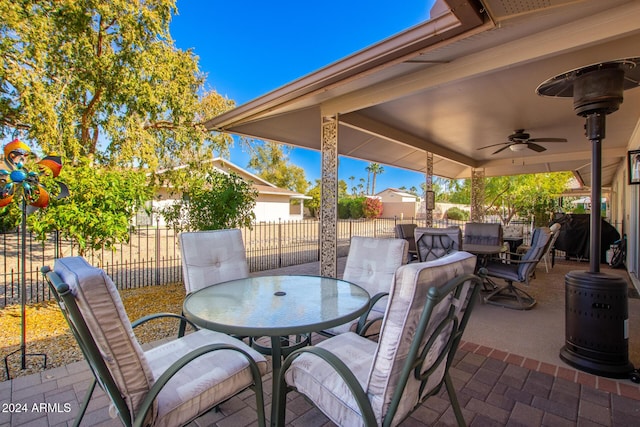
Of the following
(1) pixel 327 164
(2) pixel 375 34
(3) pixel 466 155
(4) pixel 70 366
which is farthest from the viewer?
(2) pixel 375 34

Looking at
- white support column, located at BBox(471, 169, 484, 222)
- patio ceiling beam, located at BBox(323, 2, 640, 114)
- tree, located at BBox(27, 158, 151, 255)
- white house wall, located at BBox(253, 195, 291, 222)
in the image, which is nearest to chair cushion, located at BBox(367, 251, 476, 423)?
patio ceiling beam, located at BBox(323, 2, 640, 114)

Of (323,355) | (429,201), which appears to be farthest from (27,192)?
(429,201)

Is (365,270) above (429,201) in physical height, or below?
below

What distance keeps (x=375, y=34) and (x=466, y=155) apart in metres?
5.09

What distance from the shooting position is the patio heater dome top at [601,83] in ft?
8.25

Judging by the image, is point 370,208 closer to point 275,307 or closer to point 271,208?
point 271,208

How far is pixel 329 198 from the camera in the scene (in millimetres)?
4871

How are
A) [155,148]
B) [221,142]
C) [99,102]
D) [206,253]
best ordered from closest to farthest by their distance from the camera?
[206,253], [99,102], [155,148], [221,142]

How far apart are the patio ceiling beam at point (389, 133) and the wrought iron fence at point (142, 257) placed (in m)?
2.60

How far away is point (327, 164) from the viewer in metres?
4.89

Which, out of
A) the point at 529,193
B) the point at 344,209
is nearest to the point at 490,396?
the point at 529,193

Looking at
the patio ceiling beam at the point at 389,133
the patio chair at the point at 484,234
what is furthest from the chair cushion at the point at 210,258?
the patio chair at the point at 484,234

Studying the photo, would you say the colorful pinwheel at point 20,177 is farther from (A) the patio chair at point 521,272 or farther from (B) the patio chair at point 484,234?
(B) the patio chair at point 484,234

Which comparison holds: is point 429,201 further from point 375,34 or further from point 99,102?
point 99,102
